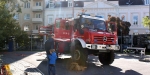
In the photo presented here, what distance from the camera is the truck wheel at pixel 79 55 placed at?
13788 mm

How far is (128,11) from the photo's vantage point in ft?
155

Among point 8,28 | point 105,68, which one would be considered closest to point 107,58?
point 105,68

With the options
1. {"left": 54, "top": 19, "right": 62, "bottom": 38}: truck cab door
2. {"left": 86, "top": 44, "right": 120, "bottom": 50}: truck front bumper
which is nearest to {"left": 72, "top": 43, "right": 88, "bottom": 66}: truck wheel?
{"left": 86, "top": 44, "right": 120, "bottom": 50}: truck front bumper

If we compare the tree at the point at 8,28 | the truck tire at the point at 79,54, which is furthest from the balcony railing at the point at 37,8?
the truck tire at the point at 79,54

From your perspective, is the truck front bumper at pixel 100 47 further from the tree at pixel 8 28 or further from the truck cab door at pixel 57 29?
the tree at pixel 8 28

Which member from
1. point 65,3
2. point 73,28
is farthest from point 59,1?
point 73,28

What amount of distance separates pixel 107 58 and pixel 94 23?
8.10ft

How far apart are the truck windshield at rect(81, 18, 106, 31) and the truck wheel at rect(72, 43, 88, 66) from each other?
4.59ft

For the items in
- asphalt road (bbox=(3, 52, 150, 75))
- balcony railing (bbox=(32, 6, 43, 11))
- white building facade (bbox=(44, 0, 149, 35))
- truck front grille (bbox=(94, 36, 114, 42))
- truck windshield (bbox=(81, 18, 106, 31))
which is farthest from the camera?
balcony railing (bbox=(32, 6, 43, 11))

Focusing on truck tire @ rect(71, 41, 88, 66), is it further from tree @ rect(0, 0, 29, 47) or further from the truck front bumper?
tree @ rect(0, 0, 29, 47)

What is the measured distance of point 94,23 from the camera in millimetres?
15023

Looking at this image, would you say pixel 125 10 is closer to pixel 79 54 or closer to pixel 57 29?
pixel 57 29

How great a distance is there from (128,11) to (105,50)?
3454 centimetres

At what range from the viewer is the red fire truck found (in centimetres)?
1399
